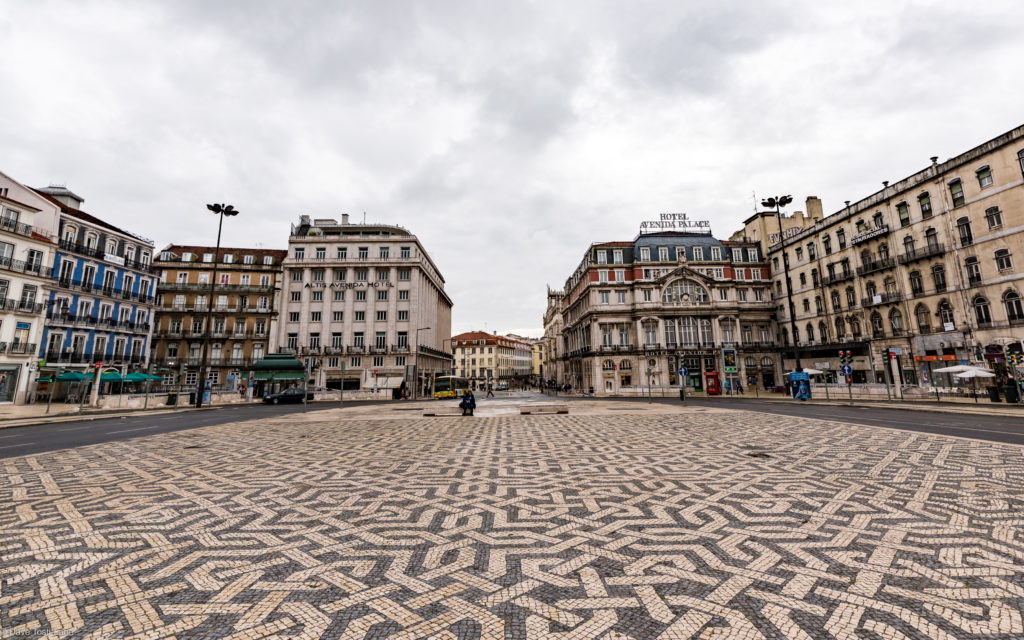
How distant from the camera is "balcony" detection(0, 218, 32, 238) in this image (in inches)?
1099

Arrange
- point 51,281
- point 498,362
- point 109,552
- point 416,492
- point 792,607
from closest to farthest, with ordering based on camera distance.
→ point 792,607 → point 109,552 → point 416,492 → point 51,281 → point 498,362

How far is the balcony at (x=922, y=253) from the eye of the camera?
31.2m

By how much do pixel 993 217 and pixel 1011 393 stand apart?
15.2 meters

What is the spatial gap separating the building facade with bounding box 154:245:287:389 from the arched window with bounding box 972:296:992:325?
66.0 m

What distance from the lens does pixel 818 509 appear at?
529 cm

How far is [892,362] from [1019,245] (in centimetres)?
1170

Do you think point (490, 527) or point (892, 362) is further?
point (892, 362)

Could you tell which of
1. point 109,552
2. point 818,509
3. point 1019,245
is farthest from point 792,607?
point 1019,245

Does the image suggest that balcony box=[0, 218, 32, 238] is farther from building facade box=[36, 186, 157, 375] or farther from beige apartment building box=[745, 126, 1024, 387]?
beige apartment building box=[745, 126, 1024, 387]

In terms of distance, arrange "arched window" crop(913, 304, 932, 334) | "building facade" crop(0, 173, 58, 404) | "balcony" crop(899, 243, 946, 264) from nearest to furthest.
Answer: "building facade" crop(0, 173, 58, 404) → "balcony" crop(899, 243, 946, 264) → "arched window" crop(913, 304, 932, 334)

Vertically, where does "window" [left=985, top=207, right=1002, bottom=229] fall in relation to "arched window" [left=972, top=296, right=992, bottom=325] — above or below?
above

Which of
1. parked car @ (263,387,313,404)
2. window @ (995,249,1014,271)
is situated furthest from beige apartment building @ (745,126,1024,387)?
parked car @ (263,387,313,404)

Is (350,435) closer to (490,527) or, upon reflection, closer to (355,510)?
(355,510)

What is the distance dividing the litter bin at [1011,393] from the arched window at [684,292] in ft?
95.6
